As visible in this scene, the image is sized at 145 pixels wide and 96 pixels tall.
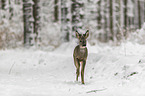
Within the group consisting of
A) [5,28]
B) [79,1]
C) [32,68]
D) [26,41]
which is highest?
[79,1]

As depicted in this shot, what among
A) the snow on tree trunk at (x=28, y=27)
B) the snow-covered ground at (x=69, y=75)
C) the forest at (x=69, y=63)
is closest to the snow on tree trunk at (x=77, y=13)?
the forest at (x=69, y=63)

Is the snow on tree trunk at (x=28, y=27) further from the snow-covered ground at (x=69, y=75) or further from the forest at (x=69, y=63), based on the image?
the snow-covered ground at (x=69, y=75)

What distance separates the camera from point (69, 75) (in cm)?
775

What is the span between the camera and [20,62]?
987cm

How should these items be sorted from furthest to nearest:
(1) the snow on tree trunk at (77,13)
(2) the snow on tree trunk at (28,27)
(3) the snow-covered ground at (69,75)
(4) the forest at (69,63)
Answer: (2) the snow on tree trunk at (28,27) → (1) the snow on tree trunk at (77,13) → (4) the forest at (69,63) → (3) the snow-covered ground at (69,75)

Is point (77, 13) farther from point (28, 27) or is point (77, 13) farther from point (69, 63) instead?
point (69, 63)

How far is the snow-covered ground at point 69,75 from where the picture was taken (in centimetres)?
464

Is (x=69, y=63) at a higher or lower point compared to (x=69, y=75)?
higher

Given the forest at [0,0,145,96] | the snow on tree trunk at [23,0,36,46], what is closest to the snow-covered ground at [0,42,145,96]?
the forest at [0,0,145,96]

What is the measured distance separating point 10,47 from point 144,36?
27.0ft

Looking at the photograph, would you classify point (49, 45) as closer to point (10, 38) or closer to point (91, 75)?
point (10, 38)

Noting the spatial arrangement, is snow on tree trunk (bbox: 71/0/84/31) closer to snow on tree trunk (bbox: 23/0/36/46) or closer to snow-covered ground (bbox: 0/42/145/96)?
snow-covered ground (bbox: 0/42/145/96)

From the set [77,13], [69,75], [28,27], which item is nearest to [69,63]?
[69,75]

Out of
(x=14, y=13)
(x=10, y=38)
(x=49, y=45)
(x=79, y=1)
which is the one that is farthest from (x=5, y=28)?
(x=14, y=13)
